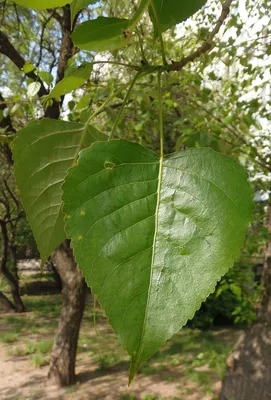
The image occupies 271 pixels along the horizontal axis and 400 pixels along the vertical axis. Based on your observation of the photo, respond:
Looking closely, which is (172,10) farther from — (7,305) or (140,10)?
(7,305)

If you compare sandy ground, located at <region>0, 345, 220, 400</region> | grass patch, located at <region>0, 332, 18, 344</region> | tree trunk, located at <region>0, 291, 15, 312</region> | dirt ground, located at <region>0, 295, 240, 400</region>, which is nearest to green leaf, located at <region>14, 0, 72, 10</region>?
dirt ground, located at <region>0, 295, 240, 400</region>

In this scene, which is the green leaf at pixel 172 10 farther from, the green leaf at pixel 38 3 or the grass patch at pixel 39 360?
the grass patch at pixel 39 360

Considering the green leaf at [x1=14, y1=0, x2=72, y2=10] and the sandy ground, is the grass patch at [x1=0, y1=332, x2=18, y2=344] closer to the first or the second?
the sandy ground

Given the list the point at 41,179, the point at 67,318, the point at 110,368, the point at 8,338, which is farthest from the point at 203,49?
the point at 8,338

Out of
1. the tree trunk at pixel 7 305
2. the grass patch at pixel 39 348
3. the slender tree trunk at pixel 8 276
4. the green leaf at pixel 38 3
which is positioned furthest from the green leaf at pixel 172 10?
the tree trunk at pixel 7 305

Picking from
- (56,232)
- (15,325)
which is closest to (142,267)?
(56,232)
